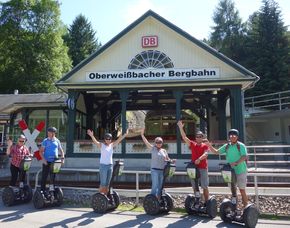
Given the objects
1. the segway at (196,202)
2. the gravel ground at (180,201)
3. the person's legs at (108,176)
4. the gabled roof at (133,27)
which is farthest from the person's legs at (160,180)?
the gabled roof at (133,27)

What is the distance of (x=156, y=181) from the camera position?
7.83 meters

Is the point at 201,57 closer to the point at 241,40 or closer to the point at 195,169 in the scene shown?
the point at 195,169

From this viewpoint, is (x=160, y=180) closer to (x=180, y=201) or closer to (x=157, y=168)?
(x=157, y=168)

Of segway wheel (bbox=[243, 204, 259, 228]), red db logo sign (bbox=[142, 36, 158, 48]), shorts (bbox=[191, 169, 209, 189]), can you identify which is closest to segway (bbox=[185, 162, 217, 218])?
shorts (bbox=[191, 169, 209, 189])

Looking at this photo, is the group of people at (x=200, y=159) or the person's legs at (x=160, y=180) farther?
the person's legs at (x=160, y=180)

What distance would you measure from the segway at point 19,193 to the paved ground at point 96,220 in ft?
1.78

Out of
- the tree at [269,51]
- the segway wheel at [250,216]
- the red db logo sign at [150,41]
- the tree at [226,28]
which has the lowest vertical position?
the segway wheel at [250,216]

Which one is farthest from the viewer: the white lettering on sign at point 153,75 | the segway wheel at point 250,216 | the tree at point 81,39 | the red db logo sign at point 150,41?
the tree at point 81,39

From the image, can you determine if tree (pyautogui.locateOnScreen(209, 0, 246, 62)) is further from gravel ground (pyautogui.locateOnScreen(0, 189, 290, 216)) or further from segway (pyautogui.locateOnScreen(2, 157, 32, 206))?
segway (pyautogui.locateOnScreen(2, 157, 32, 206))

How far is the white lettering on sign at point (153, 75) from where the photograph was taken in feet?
53.6

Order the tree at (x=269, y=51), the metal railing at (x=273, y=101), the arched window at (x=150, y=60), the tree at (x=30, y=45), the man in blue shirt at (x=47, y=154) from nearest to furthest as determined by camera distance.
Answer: the man in blue shirt at (x=47, y=154), the arched window at (x=150, y=60), the metal railing at (x=273, y=101), the tree at (x=269, y=51), the tree at (x=30, y=45)

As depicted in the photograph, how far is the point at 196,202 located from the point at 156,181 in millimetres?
989

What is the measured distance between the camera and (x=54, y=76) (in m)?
38.4

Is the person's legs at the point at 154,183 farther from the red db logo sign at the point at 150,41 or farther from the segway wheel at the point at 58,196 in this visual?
the red db logo sign at the point at 150,41
